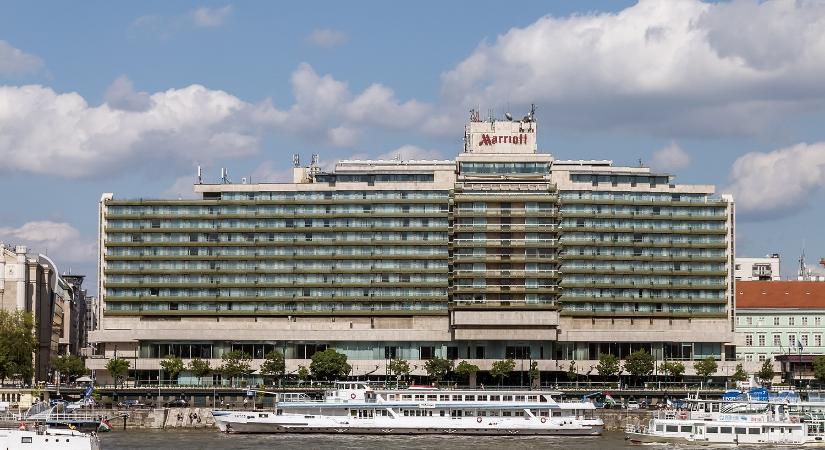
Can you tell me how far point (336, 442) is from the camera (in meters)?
187

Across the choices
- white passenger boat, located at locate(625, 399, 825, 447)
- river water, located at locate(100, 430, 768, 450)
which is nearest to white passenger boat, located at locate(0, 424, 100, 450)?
river water, located at locate(100, 430, 768, 450)

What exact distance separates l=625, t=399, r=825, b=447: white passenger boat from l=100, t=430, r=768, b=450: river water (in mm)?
2589

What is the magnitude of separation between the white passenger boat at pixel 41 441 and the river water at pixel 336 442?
22610mm

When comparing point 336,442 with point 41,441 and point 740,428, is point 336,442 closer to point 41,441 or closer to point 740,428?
point 41,441

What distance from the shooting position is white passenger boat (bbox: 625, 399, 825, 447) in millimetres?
180750

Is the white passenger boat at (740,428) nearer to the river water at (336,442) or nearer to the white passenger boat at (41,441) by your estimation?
the river water at (336,442)

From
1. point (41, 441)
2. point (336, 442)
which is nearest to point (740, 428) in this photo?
point (336, 442)

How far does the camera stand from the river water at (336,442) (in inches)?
6954

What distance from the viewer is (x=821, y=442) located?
18062 centimetres

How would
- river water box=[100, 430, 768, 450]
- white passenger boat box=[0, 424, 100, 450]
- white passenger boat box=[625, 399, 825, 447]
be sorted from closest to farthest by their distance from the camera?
white passenger boat box=[0, 424, 100, 450], river water box=[100, 430, 768, 450], white passenger boat box=[625, 399, 825, 447]

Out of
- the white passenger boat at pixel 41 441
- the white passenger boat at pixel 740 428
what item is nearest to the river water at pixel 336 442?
the white passenger boat at pixel 740 428

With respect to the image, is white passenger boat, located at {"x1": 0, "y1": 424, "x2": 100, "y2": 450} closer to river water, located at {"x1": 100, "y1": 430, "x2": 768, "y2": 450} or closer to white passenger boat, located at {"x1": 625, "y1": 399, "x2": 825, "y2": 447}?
river water, located at {"x1": 100, "y1": 430, "x2": 768, "y2": 450}

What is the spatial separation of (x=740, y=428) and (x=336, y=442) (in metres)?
48.8

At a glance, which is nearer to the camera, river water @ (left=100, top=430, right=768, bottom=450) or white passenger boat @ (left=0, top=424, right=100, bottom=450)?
white passenger boat @ (left=0, top=424, right=100, bottom=450)
